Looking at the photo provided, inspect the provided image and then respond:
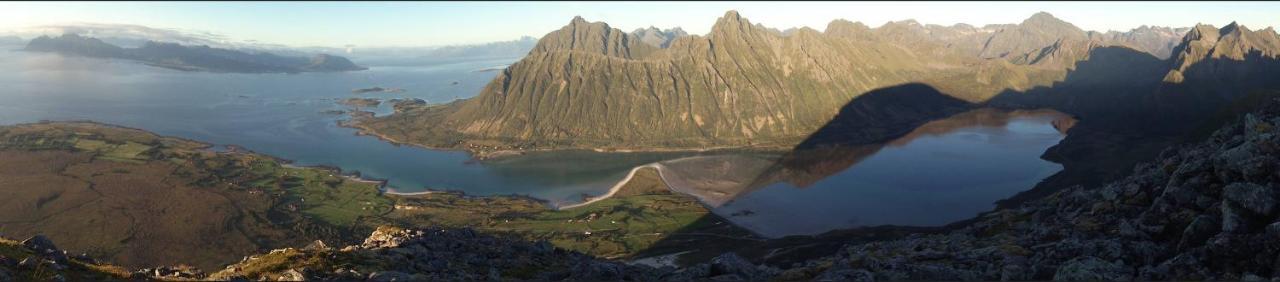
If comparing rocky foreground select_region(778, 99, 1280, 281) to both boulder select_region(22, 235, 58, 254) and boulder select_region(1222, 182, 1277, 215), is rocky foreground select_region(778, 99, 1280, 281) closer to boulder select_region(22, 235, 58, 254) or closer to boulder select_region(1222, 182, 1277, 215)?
boulder select_region(1222, 182, 1277, 215)

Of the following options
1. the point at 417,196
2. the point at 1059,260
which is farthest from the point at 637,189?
the point at 1059,260

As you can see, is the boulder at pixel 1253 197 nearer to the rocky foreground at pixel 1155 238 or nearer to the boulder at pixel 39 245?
the rocky foreground at pixel 1155 238

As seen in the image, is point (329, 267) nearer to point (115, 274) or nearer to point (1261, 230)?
point (115, 274)

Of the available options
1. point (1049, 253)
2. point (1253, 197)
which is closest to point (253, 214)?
point (1049, 253)

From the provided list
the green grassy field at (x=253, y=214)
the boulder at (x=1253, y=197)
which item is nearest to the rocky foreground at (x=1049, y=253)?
the boulder at (x=1253, y=197)

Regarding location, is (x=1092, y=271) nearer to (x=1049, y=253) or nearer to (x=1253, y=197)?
(x=1049, y=253)

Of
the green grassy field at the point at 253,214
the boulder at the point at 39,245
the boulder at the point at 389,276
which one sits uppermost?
the boulder at the point at 39,245

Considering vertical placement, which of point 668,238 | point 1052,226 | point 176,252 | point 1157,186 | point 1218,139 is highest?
point 1218,139

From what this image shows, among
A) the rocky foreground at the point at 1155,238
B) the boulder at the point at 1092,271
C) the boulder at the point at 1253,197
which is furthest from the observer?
the boulder at the point at 1253,197

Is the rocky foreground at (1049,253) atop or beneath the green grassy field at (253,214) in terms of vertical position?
atop
